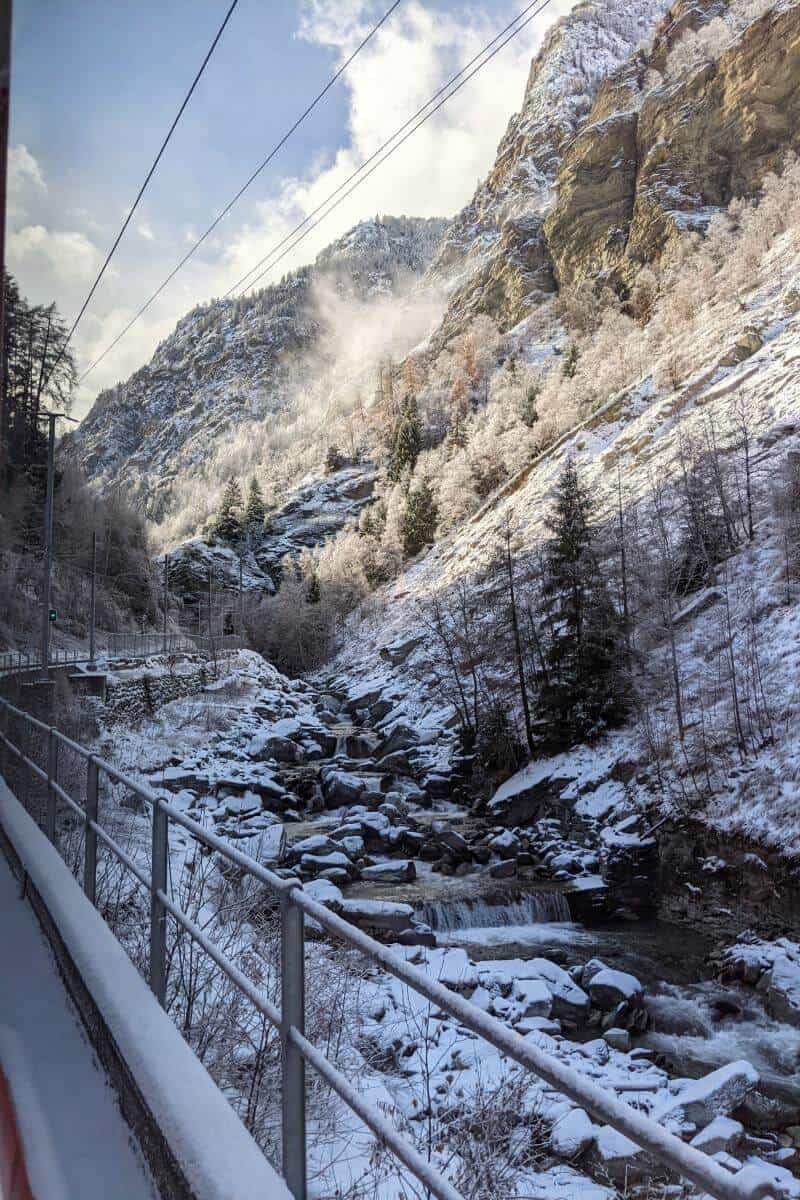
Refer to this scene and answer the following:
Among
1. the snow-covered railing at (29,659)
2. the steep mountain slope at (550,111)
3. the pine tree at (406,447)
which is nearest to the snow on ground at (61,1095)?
the snow-covered railing at (29,659)

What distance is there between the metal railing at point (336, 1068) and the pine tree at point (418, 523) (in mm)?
77887

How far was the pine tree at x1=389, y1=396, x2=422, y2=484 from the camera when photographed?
348 ft

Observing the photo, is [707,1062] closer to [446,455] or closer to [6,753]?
[6,753]

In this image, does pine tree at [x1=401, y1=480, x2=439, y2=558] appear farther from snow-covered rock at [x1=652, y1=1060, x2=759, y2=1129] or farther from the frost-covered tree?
Answer: snow-covered rock at [x1=652, y1=1060, x2=759, y2=1129]

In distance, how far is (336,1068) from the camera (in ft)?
6.78

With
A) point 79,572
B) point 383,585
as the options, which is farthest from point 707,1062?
point 383,585

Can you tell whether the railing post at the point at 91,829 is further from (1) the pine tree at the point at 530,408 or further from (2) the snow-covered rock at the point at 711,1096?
(1) the pine tree at the point at 530,408

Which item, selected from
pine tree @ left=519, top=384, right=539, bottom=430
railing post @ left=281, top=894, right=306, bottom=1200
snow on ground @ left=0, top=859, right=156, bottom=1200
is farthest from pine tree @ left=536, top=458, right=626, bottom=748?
pine tree @ left=519, top=384, right=539, bottom=430

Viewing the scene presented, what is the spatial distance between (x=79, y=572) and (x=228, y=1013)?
49.4 m

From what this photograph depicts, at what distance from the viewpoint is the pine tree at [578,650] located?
979 inches

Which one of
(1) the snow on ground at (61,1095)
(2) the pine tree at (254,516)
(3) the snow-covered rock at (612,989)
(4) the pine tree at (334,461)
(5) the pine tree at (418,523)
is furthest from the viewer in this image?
(4) the pine tree at (334,461)

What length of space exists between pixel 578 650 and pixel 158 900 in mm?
23165

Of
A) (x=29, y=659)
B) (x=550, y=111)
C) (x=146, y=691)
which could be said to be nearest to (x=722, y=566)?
(x=146, y=691)

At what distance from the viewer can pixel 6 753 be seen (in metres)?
8.36
